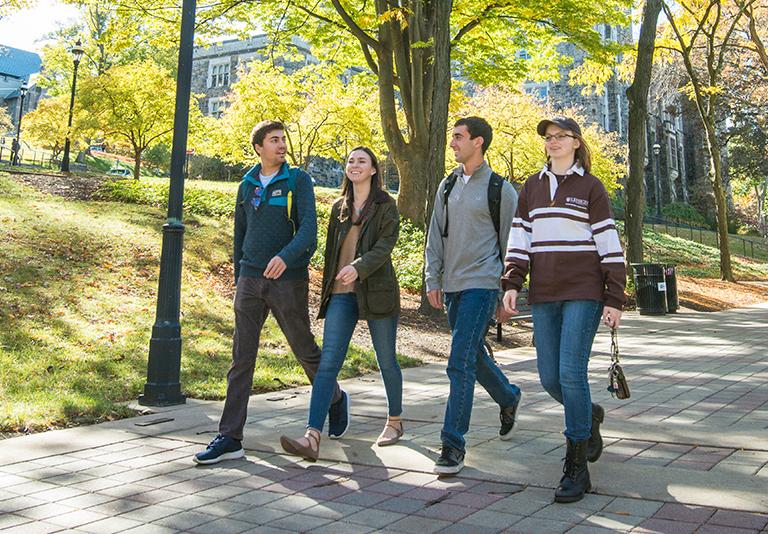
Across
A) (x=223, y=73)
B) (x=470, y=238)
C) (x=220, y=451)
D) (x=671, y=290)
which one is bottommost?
(x=220, y=451)

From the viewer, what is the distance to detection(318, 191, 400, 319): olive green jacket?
4938 millimetres

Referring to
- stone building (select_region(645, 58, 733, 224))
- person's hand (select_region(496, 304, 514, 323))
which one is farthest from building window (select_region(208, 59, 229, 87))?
person's hand (select_region(496, 304, 514, 323))

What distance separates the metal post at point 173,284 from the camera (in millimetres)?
6680

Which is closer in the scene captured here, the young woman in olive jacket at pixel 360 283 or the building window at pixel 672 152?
the young woman in olive jacket at pixel 360 283

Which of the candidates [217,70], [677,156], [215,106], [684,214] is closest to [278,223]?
[684,214]

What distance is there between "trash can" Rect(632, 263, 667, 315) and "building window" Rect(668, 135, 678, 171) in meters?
49.6

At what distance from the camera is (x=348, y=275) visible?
478cm

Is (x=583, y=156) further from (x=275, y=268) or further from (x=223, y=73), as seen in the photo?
(x=223, y=73)

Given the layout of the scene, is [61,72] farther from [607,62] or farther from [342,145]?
[607,62]

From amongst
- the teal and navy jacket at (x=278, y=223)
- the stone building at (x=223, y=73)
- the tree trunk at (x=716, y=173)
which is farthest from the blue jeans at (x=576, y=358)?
the stone building at (x=223, y=73)

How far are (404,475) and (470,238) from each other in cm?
147

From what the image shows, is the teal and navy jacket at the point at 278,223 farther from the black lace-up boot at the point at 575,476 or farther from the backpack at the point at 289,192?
the black lace-up boot at the point at 575,476

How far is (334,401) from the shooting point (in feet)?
17.7

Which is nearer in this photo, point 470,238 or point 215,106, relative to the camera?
point 470,238
